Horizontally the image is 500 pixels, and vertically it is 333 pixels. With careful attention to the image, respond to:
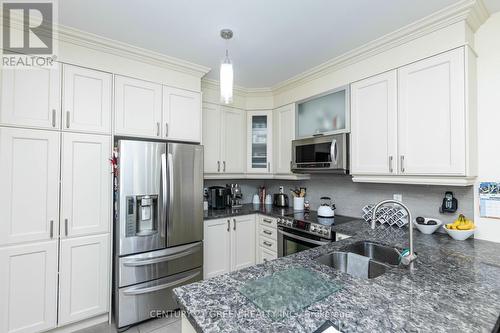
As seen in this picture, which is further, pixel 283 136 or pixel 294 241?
Answer: pixel 283 136

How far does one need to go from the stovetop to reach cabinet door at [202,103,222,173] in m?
1.13

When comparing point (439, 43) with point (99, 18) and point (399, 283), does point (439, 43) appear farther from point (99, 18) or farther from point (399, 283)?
point (99, 18)

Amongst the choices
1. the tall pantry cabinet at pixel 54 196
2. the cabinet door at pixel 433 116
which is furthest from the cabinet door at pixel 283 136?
the tall pantry cabinet at pixel 54 196

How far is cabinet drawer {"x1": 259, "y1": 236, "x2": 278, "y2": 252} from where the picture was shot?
2.79 m

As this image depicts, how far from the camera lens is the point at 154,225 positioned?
218cm

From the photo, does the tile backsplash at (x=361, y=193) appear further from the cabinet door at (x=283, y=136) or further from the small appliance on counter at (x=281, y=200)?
the cabinet door at (x=283, y=136)

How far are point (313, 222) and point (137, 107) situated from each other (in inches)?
82.2

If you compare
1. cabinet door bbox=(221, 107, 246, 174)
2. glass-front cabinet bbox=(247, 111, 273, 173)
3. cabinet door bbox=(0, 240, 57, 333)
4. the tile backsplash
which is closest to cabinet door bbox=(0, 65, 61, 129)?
cabinet door bbox=(0, 240, 57, 333)

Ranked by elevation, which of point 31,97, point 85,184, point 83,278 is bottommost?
point 83,278

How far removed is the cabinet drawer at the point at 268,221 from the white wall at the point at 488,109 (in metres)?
1.78

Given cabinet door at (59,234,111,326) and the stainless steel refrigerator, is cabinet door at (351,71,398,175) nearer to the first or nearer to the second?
the stainless steel refrigerator

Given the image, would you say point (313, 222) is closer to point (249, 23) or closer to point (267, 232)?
point (267, 232)

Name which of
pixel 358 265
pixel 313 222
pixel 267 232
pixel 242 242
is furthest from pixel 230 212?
pixel 358 265

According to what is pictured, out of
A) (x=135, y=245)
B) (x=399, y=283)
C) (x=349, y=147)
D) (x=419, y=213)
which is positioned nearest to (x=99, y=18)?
(x=135, y=245)
